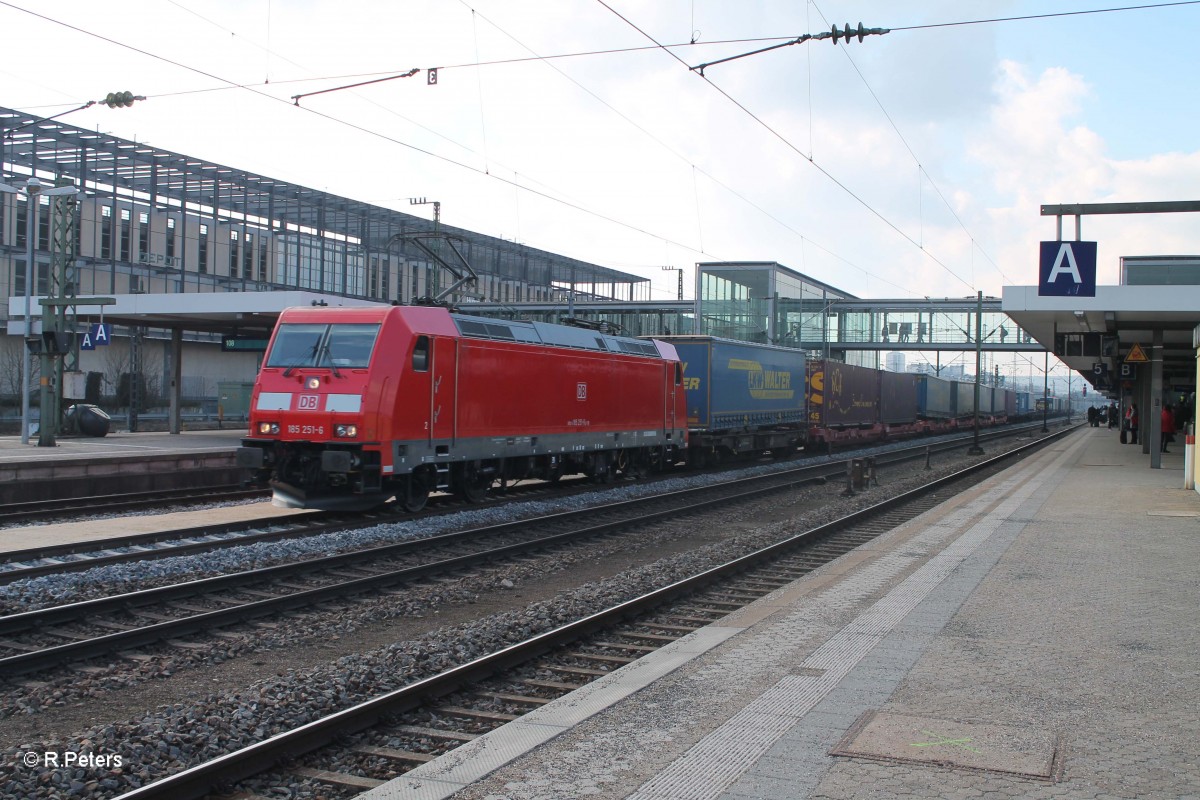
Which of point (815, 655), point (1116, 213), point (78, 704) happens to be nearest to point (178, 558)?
point (78, 704)

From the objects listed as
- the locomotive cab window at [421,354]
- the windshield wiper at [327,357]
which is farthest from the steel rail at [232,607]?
the windshield wiper at [327,357]

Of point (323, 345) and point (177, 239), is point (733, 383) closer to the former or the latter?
point (323, 345)

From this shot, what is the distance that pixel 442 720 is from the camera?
609 cm

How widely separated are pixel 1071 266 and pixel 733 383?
31.4 ft

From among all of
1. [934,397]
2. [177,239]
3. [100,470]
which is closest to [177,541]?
[100,470]

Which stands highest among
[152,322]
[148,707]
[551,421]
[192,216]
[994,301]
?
[192,216]

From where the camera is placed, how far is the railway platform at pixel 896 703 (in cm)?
462

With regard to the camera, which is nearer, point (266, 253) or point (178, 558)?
point (178, 558)

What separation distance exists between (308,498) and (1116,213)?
14.4m

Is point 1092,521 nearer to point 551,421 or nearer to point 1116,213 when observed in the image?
point 1116,213

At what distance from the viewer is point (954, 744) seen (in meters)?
5.10

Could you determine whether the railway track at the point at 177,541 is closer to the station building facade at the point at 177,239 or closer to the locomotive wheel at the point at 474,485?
the locomotive wheel at the point at 474,485

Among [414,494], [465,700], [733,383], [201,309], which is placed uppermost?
[201,309]

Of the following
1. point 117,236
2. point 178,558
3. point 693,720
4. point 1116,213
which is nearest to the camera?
point 693,720
